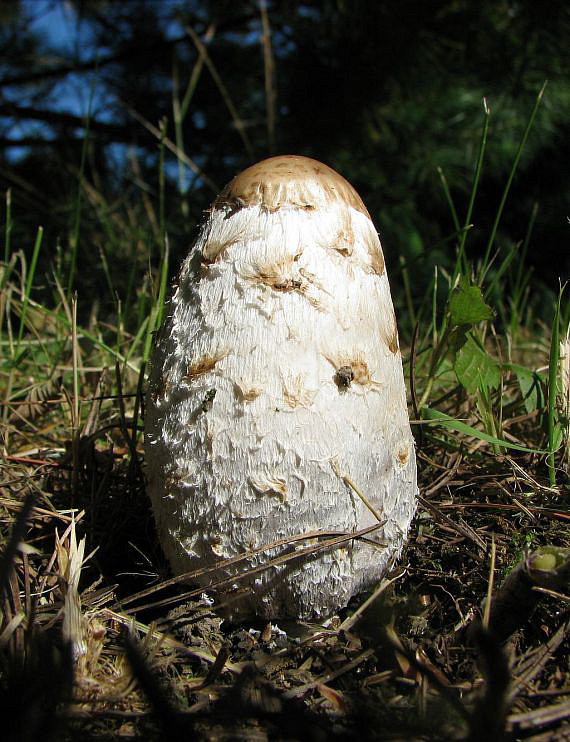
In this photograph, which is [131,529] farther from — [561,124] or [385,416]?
[561,124]

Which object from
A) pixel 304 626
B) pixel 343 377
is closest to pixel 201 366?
pixel 343 377

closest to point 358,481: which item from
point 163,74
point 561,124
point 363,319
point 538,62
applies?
point 363,319

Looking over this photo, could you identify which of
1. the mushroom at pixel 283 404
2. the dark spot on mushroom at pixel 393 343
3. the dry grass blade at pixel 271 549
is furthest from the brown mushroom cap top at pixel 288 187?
the dry grass blade at pixel 271 549

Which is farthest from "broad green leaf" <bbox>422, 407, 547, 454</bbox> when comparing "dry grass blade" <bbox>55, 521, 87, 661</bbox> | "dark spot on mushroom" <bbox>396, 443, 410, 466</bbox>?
"dry grass blade" <bbox>55, 521, 87, 661</bbox>

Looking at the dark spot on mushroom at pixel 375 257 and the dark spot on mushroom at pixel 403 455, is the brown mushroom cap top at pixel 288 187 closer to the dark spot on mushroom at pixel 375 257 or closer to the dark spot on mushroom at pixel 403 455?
the dark spot on mushroom at pixel 375 257

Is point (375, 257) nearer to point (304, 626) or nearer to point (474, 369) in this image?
point (474, 369)

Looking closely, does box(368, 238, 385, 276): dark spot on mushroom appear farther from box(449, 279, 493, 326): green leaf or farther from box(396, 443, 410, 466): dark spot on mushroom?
box(396, 443, 410, 466): dark spot on mushroom

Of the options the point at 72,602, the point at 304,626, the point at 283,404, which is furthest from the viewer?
the point at 304,626
